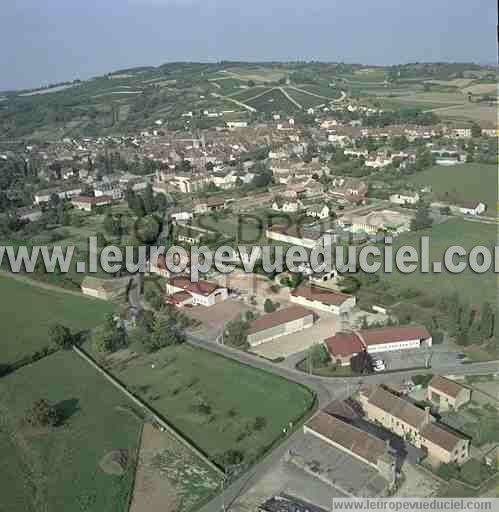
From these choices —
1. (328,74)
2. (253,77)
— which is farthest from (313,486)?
(328,74)

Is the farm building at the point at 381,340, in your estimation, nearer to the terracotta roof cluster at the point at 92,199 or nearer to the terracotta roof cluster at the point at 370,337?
the terracotta roof cluster at the point at 370,337

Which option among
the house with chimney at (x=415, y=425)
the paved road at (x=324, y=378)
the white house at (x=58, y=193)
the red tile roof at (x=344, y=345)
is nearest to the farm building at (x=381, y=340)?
the red tile roof at (x=344, y=345)

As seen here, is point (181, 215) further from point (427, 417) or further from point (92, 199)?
point (427, 417)

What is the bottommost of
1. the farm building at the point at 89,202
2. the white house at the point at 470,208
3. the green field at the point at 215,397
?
the green field at the point at 215,397

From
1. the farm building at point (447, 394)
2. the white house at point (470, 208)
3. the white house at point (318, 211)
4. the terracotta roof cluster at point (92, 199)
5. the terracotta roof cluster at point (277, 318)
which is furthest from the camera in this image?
the terracotta roof cluster at point (92, 199)

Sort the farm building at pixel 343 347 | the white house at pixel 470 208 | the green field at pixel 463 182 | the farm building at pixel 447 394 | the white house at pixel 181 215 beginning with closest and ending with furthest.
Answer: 1. the farm building at pixel 447 394
2. the farm building at pixel 343 347
3. the white house at pixel 470 208
4. the white house at pixel 181 215
5. the green field at pixel 463 182

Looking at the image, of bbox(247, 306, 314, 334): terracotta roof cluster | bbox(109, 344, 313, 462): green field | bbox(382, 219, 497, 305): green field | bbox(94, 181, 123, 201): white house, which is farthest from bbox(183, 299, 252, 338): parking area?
bbox(94, 181, 123, 201): white house

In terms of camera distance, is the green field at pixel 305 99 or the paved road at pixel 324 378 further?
the green field at pixel 305 99
